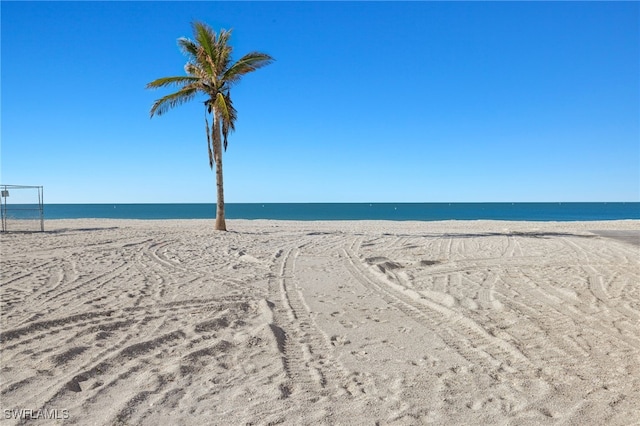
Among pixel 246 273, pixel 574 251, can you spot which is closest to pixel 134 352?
pixel 246 273

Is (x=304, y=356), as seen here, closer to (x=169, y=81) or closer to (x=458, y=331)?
(x=458, y=331)

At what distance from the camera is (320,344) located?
15.7 ft

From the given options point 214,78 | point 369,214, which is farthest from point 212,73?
point 369,214

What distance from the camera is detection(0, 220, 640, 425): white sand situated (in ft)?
11.0

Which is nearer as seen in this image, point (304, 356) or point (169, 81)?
point (304, 356)

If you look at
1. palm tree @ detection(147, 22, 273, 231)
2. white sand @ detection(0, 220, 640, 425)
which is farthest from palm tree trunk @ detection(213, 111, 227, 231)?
white sand @ detection(0, 220, 640, 425)

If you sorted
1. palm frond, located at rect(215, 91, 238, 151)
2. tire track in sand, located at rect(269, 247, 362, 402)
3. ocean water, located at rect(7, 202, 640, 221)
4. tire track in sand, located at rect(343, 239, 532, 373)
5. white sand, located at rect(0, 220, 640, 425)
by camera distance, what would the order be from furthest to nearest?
1. ocean water, located at rect(7, 202, 640, 221)
2. palm frond, located at rect(215, 91, 238, 151)
3. tire track in sand, located at rect(343, 239, 532, 373)
4. tire track in sand, located at rect(269, 247, 362, 402)
5. white sand, located at rect(0, 220, 640, 425)

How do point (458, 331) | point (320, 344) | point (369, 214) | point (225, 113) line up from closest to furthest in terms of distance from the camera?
point (320, 344), point (458, 331), point (225, 113), point (369, 214)

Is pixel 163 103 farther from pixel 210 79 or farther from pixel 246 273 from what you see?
pixel 246 273

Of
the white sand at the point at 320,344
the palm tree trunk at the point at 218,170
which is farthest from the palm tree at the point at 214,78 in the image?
the white sand at the point at 320,344

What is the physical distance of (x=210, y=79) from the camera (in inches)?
721

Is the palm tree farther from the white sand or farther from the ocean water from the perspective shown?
the ocean water

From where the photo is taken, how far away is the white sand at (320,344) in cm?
336

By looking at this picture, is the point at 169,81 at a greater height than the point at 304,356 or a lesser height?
greater
